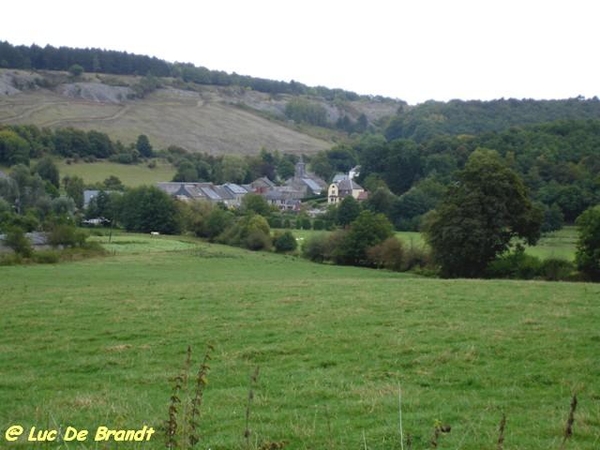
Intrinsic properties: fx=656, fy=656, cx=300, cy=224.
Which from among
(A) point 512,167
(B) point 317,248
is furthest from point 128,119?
(B) point 317,248

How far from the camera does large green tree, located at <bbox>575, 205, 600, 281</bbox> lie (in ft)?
128

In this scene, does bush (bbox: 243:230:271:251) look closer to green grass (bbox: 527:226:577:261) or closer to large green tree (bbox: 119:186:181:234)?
large green tree (bbox: 119:186:181:234)

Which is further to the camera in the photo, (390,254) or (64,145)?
(64,145)

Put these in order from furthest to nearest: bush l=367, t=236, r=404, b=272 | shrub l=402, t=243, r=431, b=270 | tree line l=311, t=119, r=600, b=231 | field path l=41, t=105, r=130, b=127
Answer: field path l=41, t=105, r=130, b=127 < tree line l=311, t=119, r=600, b=231 < bush l=367, t=236, r=404, b=272 < shrub l=402, t=243, r=431, b=270

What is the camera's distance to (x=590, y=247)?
39.7 m

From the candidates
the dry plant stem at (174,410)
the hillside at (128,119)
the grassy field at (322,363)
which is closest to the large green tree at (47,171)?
the hillside at (128,119)

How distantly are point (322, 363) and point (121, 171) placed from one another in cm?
13043

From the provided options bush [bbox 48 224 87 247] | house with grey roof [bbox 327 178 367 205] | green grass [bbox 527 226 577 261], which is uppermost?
green grass [bbox 527 226 577 261]

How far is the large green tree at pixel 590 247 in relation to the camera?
39125 mm

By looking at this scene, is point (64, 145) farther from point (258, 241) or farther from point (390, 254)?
point (390, 254)

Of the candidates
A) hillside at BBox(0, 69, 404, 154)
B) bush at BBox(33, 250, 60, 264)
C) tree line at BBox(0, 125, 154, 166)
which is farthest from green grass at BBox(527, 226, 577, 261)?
hillside at BBox(0, 69, 404, 154)

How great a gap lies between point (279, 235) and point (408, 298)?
53.7m

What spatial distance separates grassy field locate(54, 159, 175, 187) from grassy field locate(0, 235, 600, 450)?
10584 centimetres

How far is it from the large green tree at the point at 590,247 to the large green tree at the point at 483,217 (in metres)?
3.26
